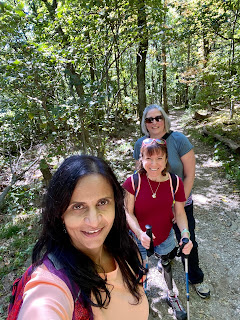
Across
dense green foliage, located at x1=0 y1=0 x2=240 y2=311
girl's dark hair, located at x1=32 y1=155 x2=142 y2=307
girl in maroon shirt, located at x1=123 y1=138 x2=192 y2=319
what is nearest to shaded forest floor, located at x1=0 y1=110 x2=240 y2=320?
dense green foliage, located at x1=0 y1=0 x2=240 y2=311

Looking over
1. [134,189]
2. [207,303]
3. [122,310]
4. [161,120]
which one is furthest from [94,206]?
[207,303]

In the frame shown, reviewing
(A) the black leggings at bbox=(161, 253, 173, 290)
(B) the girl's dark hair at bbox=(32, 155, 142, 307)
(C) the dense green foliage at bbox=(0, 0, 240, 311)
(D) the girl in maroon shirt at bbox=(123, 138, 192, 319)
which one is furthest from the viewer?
(C) the dense green foliage at bbox=(0, 0, 240, 311)

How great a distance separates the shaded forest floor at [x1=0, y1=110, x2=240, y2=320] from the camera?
2691mm

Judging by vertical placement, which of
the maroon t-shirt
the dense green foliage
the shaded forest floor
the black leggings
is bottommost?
the shaded forest floor

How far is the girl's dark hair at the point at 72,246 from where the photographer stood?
98 centimetres

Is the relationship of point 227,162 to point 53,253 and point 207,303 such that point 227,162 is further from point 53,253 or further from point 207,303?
point 53,253

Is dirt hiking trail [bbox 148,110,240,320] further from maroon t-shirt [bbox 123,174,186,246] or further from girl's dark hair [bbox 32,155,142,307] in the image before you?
girl's dark hair [bbox 32,155,142,307]

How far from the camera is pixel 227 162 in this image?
6578 millimetres

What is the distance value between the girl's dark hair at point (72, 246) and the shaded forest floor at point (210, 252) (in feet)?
6.32

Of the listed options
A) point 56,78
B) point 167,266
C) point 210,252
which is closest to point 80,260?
point 167,266

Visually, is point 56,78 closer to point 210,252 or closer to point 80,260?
point 80,260

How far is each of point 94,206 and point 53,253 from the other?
0.31 metres

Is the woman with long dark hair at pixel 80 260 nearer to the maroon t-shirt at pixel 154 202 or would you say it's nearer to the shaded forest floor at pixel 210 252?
the maroon t-shirt at pixel 154 202

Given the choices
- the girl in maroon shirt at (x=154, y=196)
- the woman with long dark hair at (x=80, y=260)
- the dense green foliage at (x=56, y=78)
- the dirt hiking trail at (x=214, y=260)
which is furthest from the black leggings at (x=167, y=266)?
the dense green foliage at (x=56, y=78)
